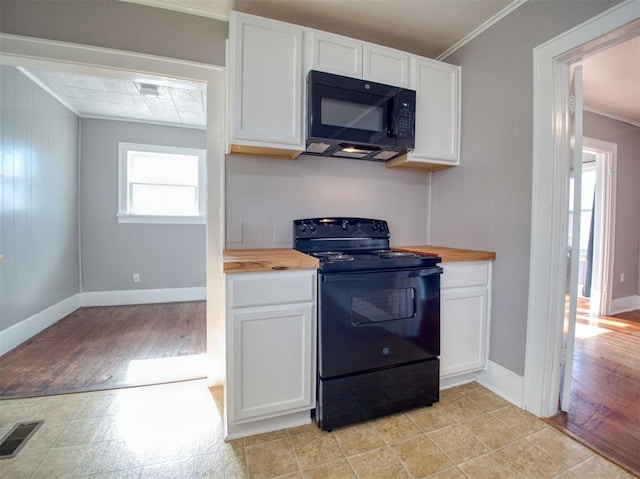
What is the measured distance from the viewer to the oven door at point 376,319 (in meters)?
1.56

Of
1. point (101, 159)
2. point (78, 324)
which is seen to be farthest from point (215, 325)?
point (101, 159)

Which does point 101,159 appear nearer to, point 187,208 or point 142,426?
point 187,208

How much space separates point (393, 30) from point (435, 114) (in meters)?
0.62

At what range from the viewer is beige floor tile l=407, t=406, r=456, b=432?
1632 millimetres

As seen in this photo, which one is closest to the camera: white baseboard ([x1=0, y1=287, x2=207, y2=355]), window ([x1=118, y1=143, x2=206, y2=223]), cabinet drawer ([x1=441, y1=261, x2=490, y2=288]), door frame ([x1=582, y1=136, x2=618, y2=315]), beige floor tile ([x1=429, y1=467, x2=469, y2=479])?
beige floor tile ([x1=429, y1=467, x2=469, y2=479])

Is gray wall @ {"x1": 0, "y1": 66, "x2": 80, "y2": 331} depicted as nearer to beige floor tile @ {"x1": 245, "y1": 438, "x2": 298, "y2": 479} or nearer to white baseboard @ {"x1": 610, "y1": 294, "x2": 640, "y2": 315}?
beige floor tile @ {"x1": 245, "y1": 438, "x2": 298, "y2": 479}

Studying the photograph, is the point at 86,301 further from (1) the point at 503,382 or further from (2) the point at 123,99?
(1) the point at 503,382

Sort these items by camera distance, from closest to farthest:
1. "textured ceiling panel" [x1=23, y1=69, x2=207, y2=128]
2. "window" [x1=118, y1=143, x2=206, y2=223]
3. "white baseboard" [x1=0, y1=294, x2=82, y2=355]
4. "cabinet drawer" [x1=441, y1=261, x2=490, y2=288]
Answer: "cabinet drawer" [x1=441, y1=261, x2=490, y2=288], "white baseboard" [x1=0, y1=294, x2=82, y2=355], "textured ceiling panel" [x1=23, y1=69, x2=207, y2=128], "window" [x1=118, y1=143, x2=206, y2=223]

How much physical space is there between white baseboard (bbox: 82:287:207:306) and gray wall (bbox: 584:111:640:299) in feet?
17.5

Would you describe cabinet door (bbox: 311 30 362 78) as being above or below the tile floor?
above

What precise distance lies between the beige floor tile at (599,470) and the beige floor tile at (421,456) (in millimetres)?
539

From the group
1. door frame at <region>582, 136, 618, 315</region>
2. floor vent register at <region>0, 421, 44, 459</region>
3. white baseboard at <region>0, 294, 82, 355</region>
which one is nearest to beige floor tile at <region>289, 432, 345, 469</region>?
floor vent register at <region>0, 421, 44, 459</region>

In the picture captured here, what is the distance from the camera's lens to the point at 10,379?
2.08 metres

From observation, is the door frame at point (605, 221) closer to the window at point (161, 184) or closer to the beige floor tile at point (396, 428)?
the beige floor tile at point (396, 428)
